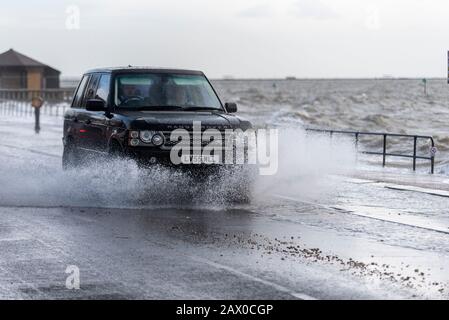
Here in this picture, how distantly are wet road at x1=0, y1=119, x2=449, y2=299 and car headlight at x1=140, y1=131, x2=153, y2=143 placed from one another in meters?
0.53

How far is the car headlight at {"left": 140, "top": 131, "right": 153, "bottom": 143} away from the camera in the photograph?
12.5 metres

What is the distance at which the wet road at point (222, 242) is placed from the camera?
730 centimetres

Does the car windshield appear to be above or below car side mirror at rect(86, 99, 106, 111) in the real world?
above

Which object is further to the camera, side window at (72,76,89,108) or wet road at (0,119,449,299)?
side window at (72,76,89,108)

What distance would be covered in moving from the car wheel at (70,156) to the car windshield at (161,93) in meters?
1.69

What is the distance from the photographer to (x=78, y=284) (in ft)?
24.2

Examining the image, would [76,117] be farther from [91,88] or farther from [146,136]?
[146,136]

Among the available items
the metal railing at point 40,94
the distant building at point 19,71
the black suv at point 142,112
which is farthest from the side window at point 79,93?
the distant building at point 19,71

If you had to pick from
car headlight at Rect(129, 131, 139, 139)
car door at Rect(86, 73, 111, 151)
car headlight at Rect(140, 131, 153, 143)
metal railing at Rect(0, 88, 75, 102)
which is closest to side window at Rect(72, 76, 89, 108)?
car door at Rect(86, 73, 111, 151)
